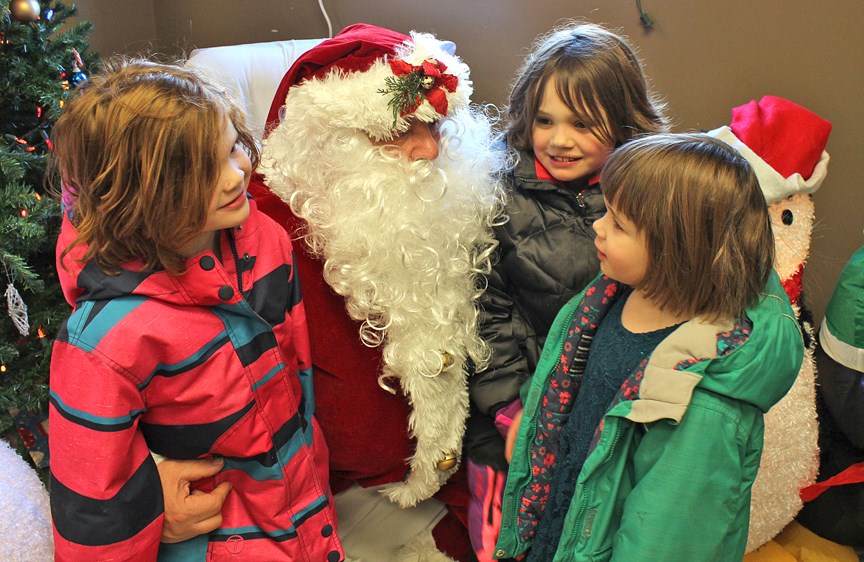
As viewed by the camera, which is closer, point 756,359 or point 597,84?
point 756,359

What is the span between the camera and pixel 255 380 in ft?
3.92

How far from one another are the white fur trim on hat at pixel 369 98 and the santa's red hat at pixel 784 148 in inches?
28.9

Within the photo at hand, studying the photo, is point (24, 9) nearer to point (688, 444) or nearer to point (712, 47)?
point (688, 444)

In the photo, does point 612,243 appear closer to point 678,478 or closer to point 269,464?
point 678,478

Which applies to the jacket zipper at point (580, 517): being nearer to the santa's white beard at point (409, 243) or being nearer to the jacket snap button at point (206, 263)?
the santa's white beard at point (409, 243)

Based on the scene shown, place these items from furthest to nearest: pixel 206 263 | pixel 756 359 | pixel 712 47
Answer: pixel 712 47
pixel 206 263
pixel 756 359

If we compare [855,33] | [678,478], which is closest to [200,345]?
[678,478]

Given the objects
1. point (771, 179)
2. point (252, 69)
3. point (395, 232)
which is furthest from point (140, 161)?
point (771, 179)

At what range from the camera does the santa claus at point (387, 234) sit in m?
1.37

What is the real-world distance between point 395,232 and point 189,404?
1.69 ft

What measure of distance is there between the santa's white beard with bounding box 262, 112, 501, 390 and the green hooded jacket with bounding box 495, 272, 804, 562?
0.42 meters

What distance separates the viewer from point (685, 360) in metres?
1.04

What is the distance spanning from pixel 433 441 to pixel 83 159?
861 millimetres

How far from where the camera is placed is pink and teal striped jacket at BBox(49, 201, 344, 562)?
3.44 ft
